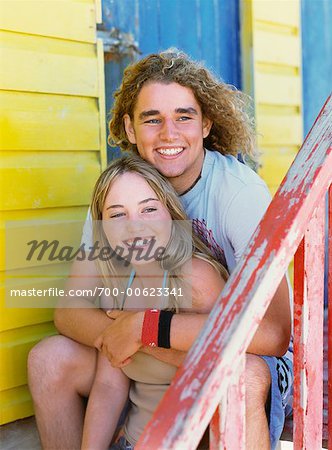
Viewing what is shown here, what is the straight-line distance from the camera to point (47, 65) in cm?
305

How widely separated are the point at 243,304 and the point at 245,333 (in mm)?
64

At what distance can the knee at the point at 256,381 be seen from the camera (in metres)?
1.98

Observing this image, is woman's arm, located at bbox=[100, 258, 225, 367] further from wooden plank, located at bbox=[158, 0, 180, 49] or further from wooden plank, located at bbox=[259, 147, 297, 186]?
wooden plank, located at bbox=[259, 147, 297, 186]

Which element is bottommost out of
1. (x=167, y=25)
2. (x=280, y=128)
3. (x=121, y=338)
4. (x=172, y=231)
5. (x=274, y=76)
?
(x=121, y=338)

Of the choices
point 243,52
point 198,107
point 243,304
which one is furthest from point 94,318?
point 243,52

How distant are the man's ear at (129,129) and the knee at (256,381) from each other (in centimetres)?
127

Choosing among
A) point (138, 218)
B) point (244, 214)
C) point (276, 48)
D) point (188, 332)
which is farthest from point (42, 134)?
point (276, 48)

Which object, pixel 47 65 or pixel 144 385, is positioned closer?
pixel 144 385

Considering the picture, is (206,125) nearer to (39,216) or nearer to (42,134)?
(42,134)

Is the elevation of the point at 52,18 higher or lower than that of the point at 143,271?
higher

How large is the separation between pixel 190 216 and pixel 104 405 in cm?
82

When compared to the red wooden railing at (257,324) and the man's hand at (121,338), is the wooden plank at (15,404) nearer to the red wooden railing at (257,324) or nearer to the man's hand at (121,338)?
the man's hand at (121,338)

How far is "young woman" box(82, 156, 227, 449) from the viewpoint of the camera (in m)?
2.39

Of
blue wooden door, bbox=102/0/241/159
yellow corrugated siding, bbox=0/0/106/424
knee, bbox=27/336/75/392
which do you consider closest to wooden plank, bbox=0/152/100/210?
yellow corrugated siding, bbox=0/0/106/424
